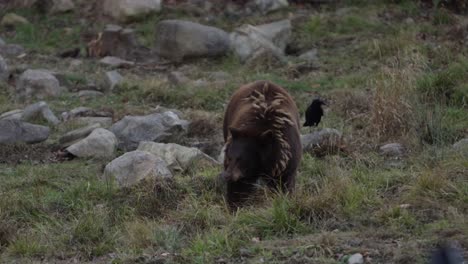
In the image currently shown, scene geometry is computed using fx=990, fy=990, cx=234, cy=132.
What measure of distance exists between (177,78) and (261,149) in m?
7.21

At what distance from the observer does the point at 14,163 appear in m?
11.7

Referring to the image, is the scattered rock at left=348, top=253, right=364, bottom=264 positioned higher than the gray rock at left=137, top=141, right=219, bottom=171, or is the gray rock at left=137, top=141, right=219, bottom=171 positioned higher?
the scattered rock at left=348, top=253, right=364, bottom=264

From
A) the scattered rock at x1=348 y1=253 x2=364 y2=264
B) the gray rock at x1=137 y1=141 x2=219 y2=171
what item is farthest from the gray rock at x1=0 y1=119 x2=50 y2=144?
the scattered rock at x1=348 y1=253 x2=364 y2=264

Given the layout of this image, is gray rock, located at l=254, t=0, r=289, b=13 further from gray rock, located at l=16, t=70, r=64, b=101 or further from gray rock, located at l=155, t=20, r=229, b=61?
gray rock, located at l=16, t=70, r=64, b=101

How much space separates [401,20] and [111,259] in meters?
11.4

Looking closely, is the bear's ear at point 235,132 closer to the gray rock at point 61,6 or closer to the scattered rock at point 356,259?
the scattered rock at point 356,259

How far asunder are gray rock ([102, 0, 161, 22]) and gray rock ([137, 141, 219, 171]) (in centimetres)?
780

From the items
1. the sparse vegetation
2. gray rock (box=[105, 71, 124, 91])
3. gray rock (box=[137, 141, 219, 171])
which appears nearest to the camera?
the sparse vegetation

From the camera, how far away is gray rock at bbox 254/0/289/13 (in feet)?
61.8

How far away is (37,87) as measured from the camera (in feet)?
50.0

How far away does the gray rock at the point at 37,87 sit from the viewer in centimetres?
1518

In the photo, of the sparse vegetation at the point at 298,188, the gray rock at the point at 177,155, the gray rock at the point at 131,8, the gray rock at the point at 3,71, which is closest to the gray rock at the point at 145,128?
the sparse vegetation at the point at 298,188

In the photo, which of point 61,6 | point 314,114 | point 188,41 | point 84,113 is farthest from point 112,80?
point 61,6

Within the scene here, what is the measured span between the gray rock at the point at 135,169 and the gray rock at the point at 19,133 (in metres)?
2.17
